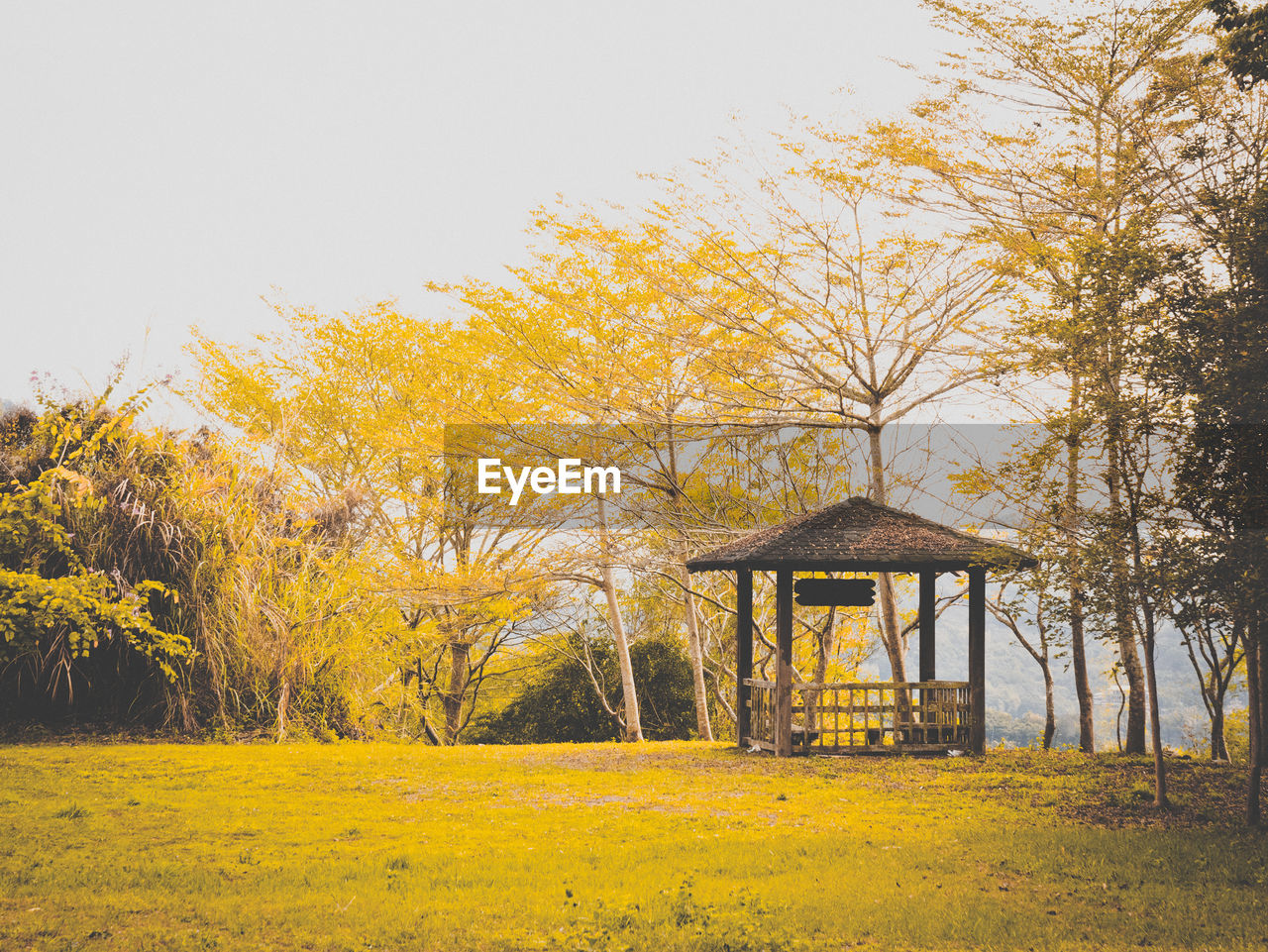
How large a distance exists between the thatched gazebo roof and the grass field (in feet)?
7.60

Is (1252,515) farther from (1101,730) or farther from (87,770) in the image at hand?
(1101,730)

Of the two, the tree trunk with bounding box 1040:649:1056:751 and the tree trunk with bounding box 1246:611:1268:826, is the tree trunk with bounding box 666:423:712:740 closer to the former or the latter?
the tree trunk with bounding box 1040:649:1056:751

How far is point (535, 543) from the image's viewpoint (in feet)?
65.1

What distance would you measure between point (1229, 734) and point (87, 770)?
1541 centimetres

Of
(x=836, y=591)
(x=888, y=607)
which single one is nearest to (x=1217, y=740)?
(x=888, y=607)

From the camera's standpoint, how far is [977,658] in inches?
465

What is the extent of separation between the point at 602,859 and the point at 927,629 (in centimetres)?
773

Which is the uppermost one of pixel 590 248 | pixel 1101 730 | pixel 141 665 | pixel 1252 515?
pixel 590 248

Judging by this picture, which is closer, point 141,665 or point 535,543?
point 141,665

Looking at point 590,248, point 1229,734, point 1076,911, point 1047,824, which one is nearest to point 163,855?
point 1076,911

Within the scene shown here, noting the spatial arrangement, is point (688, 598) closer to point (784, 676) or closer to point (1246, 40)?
point (784, 676)

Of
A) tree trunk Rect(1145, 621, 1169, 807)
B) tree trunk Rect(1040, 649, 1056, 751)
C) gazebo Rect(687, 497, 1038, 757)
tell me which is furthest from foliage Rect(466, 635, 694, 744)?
tree trunk Rect(1145, 621, 1169, 807)

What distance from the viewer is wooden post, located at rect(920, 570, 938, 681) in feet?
41.1

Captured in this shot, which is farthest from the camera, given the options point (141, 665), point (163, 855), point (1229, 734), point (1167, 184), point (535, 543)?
point (535, 543)
